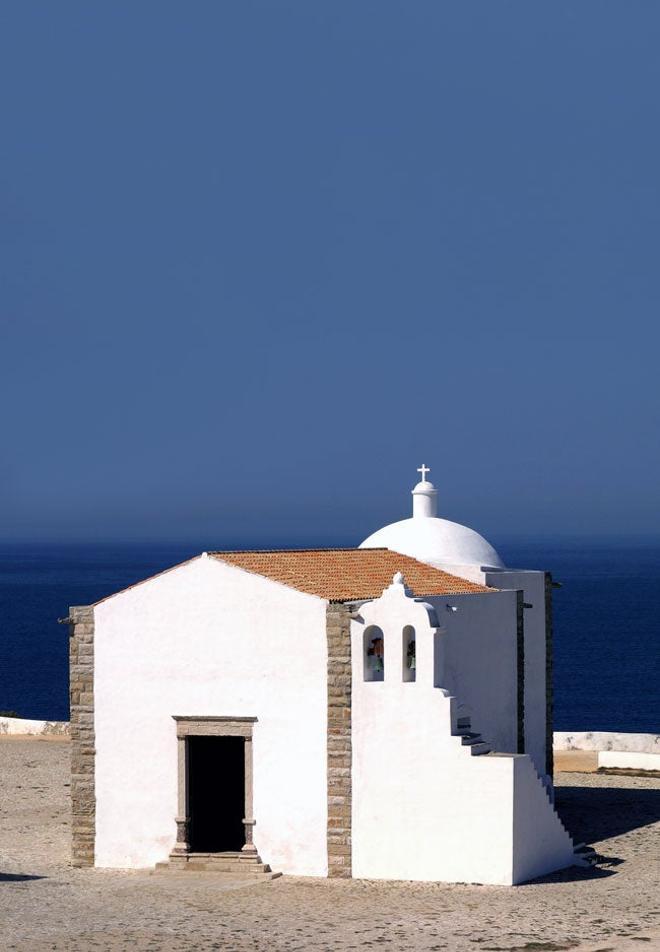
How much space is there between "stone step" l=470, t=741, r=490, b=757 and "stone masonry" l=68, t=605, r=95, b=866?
6.14 metres

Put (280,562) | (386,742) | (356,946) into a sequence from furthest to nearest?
(280,562) → (386,742) → (356,946)

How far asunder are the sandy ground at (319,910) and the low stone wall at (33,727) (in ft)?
44.5

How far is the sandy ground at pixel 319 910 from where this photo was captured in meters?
21.4

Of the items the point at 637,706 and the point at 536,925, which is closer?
the point at 536,925

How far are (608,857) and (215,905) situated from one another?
6.86 metres

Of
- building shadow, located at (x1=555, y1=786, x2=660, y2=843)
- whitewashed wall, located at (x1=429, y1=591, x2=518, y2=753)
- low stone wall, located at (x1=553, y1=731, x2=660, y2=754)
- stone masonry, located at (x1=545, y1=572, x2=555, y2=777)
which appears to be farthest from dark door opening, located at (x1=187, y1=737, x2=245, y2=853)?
low stone wall, located at (x1=553, y1=731, x2=660, y2=754)

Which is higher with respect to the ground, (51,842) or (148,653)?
(148,653)

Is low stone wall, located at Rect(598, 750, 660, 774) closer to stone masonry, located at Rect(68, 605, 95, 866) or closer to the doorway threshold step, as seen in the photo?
the doorway threshold step

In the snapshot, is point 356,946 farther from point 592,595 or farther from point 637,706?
point 592,595

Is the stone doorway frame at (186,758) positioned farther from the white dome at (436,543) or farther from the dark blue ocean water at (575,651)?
the dark blue ocean water at (575,651)

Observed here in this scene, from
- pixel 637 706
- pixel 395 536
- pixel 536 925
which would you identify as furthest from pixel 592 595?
pixel 536 925

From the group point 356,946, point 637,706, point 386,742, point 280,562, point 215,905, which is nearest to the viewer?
point 356,946

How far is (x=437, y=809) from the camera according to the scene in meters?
25.0

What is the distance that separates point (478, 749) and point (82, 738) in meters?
6.32
